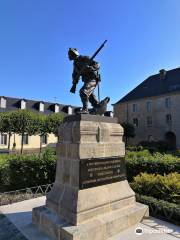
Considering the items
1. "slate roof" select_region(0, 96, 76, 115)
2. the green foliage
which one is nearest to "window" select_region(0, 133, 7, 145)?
"slate roof" select_region(0, 96, 76, 115)

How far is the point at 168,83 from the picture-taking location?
3978 cm

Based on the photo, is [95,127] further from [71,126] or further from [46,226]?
[46,226]

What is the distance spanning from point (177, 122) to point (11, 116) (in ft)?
82.4

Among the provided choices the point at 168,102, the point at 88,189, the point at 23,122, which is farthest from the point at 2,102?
the point at 88,189

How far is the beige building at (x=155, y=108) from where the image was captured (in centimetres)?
3741

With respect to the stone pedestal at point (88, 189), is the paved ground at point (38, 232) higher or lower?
lower

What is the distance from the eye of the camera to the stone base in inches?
193

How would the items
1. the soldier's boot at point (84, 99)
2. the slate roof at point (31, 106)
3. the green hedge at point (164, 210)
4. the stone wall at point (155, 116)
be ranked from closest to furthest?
the green hedge at point (164, 210) → the soldier's boot at point (84, 99) → the stone wall at point (155, 116) → the slate roof at point (31, 106)

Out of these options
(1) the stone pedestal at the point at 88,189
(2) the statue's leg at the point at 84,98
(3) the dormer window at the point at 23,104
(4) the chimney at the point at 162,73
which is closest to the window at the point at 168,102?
(4) the chimney at the point at 162,73

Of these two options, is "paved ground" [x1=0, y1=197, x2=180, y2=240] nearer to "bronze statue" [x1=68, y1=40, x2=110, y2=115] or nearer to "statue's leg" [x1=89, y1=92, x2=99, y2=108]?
"bronze statue" [x1=68, y1=40, x2=110, y2=115]

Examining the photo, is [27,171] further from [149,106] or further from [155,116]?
[149,106]

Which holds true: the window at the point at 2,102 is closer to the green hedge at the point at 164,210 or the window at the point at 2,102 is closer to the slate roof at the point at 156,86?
the slate roof at the point at 156,86

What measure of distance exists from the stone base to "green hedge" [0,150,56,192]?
4994mm

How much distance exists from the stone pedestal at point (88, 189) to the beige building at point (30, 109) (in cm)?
3469
